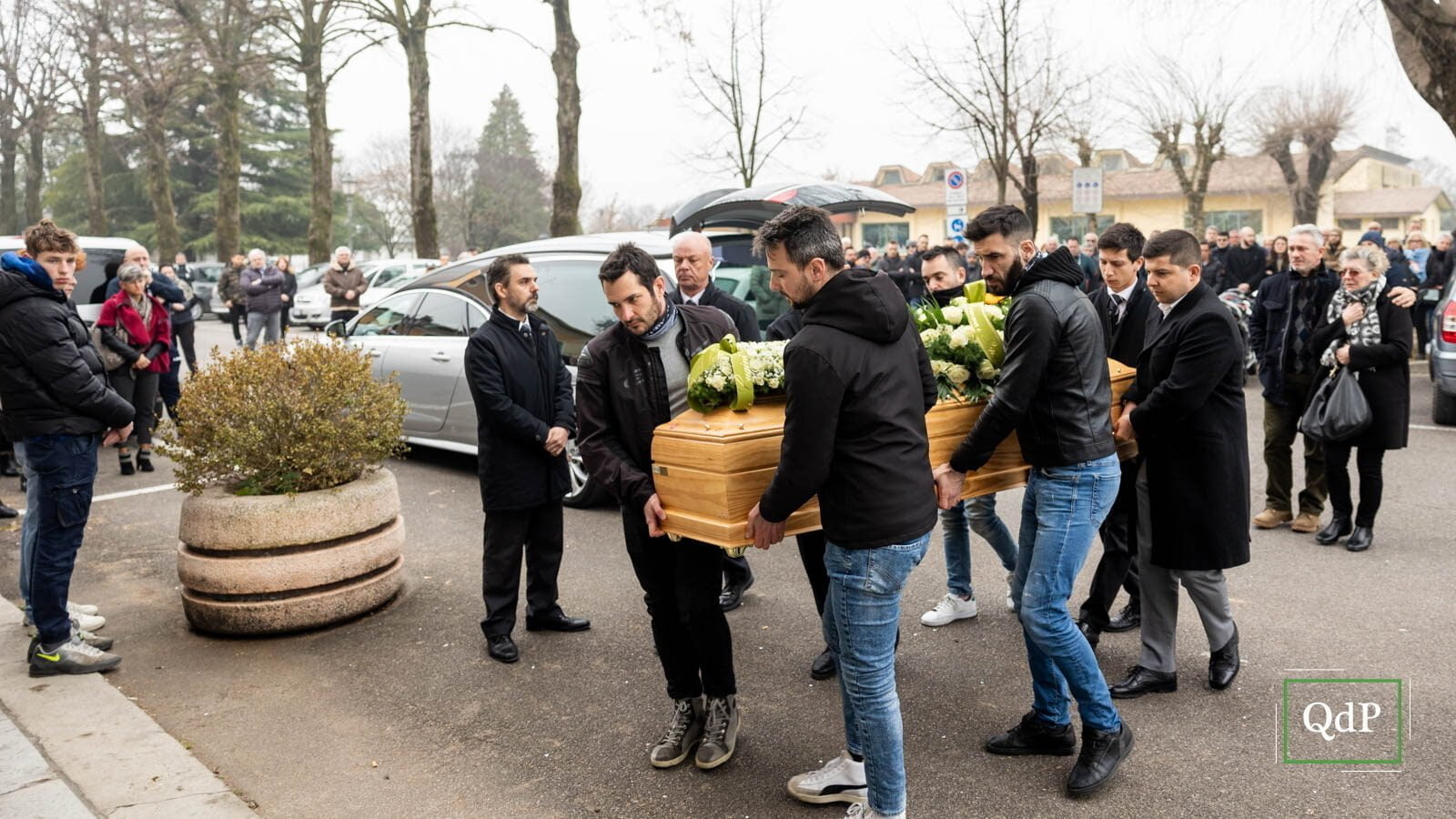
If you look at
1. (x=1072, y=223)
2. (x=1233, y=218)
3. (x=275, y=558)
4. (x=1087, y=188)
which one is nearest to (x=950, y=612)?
(x=275, y=558)

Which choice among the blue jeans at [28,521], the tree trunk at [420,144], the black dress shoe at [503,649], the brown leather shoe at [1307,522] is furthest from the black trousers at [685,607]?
the tree trunk at [420,144]

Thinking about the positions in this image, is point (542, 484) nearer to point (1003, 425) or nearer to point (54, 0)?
point (1003, 425)

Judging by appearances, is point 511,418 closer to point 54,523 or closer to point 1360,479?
point 54,523

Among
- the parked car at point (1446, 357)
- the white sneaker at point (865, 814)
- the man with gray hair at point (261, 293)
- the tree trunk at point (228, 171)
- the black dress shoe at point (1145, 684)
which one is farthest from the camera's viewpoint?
the tree trunk at point (228, 171)

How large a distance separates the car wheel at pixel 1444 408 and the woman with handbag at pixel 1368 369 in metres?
4.96

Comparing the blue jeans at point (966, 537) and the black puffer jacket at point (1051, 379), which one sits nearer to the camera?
the black puffer jacket at point (1051, 379)

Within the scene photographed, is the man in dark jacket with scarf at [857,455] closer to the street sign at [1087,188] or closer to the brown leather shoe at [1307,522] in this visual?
the brown leather shoe at [1307,522]

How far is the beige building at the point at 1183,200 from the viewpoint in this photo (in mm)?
54375

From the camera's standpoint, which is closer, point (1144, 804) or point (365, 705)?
point (1144, 804)

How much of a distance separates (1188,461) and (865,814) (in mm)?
2028

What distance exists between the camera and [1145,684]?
4.47m

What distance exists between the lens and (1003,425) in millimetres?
3664

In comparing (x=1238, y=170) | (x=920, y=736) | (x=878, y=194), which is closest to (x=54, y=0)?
(x=878, y=194)

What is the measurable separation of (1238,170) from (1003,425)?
6322cm
